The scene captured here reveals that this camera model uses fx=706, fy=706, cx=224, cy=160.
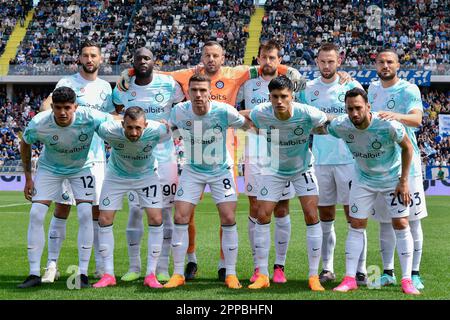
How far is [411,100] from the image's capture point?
7574mm

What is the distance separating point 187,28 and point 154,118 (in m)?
32.9

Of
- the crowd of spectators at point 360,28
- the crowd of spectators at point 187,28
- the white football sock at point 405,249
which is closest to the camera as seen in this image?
the white football sock at point 405,249

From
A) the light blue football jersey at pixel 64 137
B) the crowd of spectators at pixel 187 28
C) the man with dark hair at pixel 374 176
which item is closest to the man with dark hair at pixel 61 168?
the light blue football jersey at pixel 64 137

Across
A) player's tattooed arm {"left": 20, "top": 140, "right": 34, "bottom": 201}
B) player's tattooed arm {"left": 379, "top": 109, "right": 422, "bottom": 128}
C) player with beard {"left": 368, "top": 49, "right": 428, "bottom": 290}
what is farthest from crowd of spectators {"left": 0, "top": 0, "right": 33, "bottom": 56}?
player's tattooed arm {"left": 379, "top": 109, "right": 422, "bottom": 128}

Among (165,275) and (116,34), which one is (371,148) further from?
(116,34)

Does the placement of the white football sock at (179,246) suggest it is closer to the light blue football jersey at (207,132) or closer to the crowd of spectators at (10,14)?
the light blue football jersey at (207,132)

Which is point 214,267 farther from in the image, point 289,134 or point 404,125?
point 404,125

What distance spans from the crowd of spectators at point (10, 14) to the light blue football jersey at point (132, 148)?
35.9 meters

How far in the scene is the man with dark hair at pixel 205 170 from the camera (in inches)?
292

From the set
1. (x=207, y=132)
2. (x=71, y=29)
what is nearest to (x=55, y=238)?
(x=207, y=132)

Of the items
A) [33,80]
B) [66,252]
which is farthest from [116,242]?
[33,80]

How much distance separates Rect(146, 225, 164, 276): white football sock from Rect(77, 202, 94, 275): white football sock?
63 cm

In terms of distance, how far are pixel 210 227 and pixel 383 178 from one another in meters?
7.80

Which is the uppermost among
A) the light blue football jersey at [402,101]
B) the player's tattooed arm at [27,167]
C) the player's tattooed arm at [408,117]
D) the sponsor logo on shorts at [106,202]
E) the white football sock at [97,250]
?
the light blue football jersey at [402,101]
